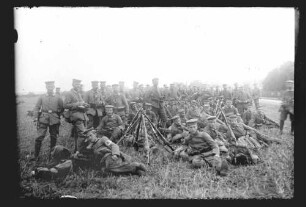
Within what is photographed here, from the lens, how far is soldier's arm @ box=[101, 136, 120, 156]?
6359mm

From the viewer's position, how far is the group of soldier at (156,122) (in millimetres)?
6473

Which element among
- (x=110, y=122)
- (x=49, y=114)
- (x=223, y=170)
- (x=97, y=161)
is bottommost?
(x=223, y=170)

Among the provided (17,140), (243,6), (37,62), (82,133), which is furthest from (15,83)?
(243,6)

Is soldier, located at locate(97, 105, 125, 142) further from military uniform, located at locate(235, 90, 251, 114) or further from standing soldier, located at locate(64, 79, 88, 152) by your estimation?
military uniform, located at locate(235, 90, 251, 114)

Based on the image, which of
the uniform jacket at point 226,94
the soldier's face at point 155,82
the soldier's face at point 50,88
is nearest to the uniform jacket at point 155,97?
the soldier's face at point 155,82

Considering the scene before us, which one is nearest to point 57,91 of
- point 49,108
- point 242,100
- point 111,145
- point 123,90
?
point 49,108

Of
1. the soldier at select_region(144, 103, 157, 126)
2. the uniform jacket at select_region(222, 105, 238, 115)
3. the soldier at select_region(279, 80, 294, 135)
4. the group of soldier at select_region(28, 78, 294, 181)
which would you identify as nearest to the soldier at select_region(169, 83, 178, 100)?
the group of soldier at select_region(28, 78, 294, 181)

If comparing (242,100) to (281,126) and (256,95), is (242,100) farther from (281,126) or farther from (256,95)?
(281,126)

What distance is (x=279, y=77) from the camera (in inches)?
268

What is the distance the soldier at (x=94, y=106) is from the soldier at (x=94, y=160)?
0.51 m

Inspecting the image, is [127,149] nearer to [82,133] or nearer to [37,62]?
[82,133]

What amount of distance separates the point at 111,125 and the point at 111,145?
2.06 ft

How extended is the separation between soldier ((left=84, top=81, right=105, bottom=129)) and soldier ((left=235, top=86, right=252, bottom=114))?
3448 millimetres

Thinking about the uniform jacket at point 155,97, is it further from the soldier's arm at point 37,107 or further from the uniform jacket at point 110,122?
the soldier's arm at point 37,107
